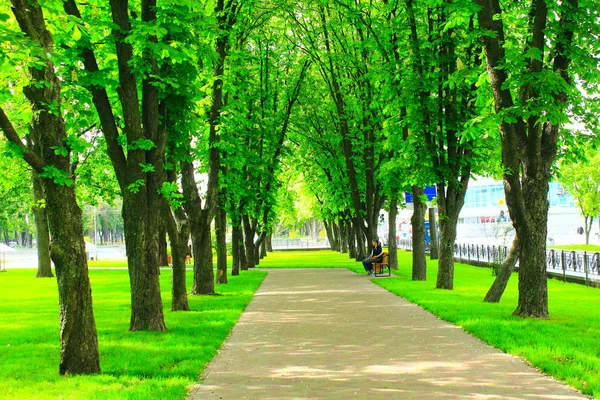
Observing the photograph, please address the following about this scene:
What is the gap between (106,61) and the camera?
1254cm

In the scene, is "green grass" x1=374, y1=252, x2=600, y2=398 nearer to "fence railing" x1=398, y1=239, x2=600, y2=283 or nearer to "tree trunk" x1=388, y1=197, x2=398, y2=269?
"fence railing" x1=398, y1=239, x2=600, y2=283

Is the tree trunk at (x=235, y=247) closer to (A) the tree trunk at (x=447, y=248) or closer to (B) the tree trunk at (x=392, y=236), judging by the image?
(B) the tree trunk at (x=392, y=236)

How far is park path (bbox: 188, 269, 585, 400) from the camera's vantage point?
23.3ft

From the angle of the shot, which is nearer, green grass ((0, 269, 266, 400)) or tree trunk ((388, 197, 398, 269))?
green grass ((0, 269, 266, 400))

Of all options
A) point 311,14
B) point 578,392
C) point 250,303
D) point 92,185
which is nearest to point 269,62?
point 311,14

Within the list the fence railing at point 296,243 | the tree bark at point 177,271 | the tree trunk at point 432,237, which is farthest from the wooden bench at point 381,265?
the fence railing at point 296,243

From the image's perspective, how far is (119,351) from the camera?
9.96 m

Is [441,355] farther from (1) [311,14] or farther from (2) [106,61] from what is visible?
(1) [311,14]

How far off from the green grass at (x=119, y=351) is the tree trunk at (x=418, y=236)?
7.74m

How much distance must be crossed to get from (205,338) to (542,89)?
683 centimetres

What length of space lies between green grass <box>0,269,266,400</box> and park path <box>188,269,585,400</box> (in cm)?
35

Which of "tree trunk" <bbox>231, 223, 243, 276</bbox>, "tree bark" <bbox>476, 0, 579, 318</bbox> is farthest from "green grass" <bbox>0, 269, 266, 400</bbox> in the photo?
"tree trunk" <bbox>231, 223, 243, 276</bbox>

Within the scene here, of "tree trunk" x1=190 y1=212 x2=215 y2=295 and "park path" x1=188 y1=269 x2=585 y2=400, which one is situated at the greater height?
"tree trunk" x1=190 y1=212 x2=215 y2=295

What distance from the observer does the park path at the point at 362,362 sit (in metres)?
7.10
